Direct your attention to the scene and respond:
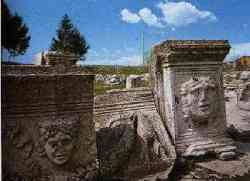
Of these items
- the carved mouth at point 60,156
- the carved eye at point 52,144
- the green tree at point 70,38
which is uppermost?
the green tree at point 70,38

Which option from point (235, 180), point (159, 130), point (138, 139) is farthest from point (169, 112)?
point (235, 180)

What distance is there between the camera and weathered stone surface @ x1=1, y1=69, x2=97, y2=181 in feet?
9.07

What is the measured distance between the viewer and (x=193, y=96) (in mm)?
3852

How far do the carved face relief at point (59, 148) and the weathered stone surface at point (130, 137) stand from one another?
0.49m

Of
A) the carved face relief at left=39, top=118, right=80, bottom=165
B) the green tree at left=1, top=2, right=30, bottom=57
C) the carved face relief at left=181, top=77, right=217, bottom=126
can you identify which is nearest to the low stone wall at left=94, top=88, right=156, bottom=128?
the carved face relief at left=181, top=77, right=217, bottom=126

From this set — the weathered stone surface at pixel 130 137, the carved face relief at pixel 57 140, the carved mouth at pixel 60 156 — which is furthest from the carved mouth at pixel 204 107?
the carved mouth at pixel 60 156

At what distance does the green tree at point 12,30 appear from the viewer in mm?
2309

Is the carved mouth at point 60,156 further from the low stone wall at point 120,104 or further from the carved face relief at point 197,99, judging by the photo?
the carved face relief at point 197,99

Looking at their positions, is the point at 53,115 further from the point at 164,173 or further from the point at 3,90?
the point at 164,173

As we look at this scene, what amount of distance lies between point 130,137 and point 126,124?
0.20 m

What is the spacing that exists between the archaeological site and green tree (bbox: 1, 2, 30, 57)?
18 cm

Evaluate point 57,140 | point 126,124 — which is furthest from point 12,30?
point 126,124

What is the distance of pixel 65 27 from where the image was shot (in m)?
18.9

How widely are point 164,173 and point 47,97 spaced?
1.40 meters
